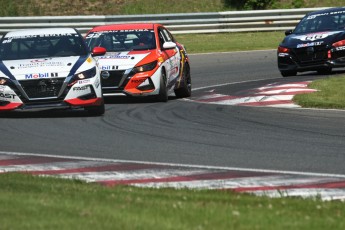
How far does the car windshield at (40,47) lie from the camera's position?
17.3 m

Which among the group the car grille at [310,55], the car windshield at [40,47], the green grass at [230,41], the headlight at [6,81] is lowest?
the green grass at [230,41]

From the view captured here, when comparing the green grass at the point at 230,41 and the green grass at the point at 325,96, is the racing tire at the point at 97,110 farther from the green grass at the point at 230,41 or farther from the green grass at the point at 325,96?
the green grass at the point at 230,41

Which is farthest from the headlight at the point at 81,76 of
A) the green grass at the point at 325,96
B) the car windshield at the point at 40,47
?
the green grass at the point at 325,96

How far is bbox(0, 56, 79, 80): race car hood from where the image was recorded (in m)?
16.3

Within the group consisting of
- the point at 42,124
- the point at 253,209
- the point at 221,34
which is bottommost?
the point at 221,34

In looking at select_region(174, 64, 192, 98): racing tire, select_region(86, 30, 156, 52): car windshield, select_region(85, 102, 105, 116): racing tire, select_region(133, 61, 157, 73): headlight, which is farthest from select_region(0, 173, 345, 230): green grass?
select_region(174, 64, 192, 98): racing tire

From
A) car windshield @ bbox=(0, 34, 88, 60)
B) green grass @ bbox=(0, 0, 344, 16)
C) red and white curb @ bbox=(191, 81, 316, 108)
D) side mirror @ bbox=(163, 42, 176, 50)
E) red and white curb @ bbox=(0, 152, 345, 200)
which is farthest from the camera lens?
green grass @ bbox=(0, 0, 344, 16)

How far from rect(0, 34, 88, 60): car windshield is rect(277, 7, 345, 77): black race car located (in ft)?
23.4

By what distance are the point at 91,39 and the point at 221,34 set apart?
53.7 feet

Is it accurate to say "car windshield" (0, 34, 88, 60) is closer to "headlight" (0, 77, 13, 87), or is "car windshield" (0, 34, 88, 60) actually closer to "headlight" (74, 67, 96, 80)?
"headlight" (74, 67, 96, 80)

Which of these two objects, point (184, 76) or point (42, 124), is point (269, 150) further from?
point (184, 76)

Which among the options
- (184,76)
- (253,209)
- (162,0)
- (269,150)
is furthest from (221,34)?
(253,209)

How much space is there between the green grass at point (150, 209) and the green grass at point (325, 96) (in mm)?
8422

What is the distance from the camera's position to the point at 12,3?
40.0 metres
